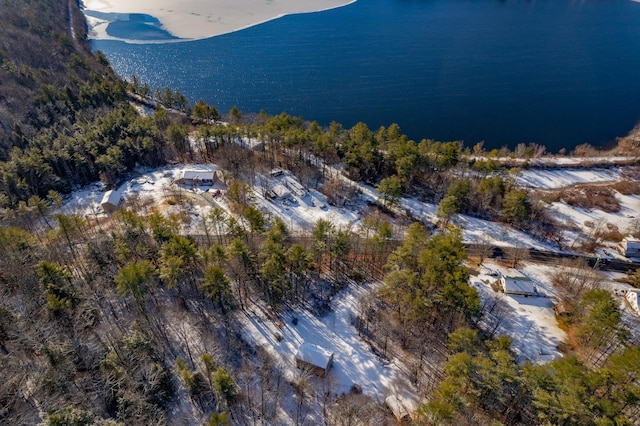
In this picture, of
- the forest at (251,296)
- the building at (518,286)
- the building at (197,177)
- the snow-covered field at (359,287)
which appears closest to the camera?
the forest at (251,296)

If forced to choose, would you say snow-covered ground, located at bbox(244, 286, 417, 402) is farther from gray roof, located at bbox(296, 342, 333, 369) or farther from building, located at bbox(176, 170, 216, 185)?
building, located at bbox(176, 170, 216, 185)

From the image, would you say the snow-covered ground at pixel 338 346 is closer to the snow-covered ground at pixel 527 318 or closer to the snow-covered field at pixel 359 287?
the snow-covered field at pixel 359 287

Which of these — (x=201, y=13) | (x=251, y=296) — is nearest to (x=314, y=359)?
(x=251, y=296)

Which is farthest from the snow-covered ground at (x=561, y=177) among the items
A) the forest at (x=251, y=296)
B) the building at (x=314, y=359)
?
the building at (x=314, y=359)

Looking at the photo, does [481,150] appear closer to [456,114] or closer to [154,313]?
[456,114]

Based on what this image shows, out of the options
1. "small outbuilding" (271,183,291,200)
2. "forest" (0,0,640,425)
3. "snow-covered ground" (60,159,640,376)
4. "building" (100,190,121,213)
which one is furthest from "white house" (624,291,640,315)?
"building" (100,190,121,213)

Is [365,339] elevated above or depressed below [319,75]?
below

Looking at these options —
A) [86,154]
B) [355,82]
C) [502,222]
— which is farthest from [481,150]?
[86,154]
